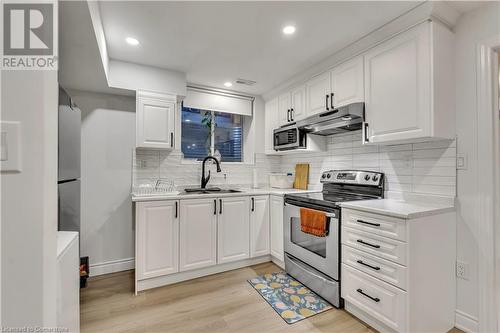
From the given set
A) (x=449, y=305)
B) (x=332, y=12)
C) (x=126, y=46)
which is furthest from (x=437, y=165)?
(x=126, y=46)

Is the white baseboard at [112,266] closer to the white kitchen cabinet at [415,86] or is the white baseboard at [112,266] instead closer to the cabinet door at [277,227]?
the cabinet door at [277,227]

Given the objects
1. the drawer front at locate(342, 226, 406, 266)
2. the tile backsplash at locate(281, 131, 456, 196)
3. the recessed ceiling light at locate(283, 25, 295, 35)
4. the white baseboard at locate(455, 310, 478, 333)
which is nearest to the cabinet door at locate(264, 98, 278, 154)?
the tile backsplash at locate(281, 131, 456, 196)

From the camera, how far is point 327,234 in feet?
7.01

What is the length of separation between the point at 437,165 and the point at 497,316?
1.11m

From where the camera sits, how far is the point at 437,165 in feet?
6.38

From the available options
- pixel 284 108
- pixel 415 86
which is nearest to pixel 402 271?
pixel 415 86

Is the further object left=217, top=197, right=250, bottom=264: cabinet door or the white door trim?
left=217, top=197, right=250, bottom=264: cabinet door

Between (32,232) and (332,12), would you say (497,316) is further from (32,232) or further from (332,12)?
(32,232)

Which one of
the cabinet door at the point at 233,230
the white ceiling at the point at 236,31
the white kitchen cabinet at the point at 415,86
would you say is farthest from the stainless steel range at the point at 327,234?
the white ceiling at the point at 236,31

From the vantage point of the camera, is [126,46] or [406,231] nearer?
[406,231]

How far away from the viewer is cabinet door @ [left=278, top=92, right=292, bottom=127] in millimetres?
3190

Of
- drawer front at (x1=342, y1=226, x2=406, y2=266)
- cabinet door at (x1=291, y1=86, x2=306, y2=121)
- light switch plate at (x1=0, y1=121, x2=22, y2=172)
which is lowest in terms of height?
A: drawer front at (x1=342, y1=226, x2=406, y2=266)

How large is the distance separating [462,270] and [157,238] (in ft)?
8.49

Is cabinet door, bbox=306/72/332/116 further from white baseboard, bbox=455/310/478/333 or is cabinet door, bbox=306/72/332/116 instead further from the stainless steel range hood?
white baseboard, bbox=455/310/478/333
